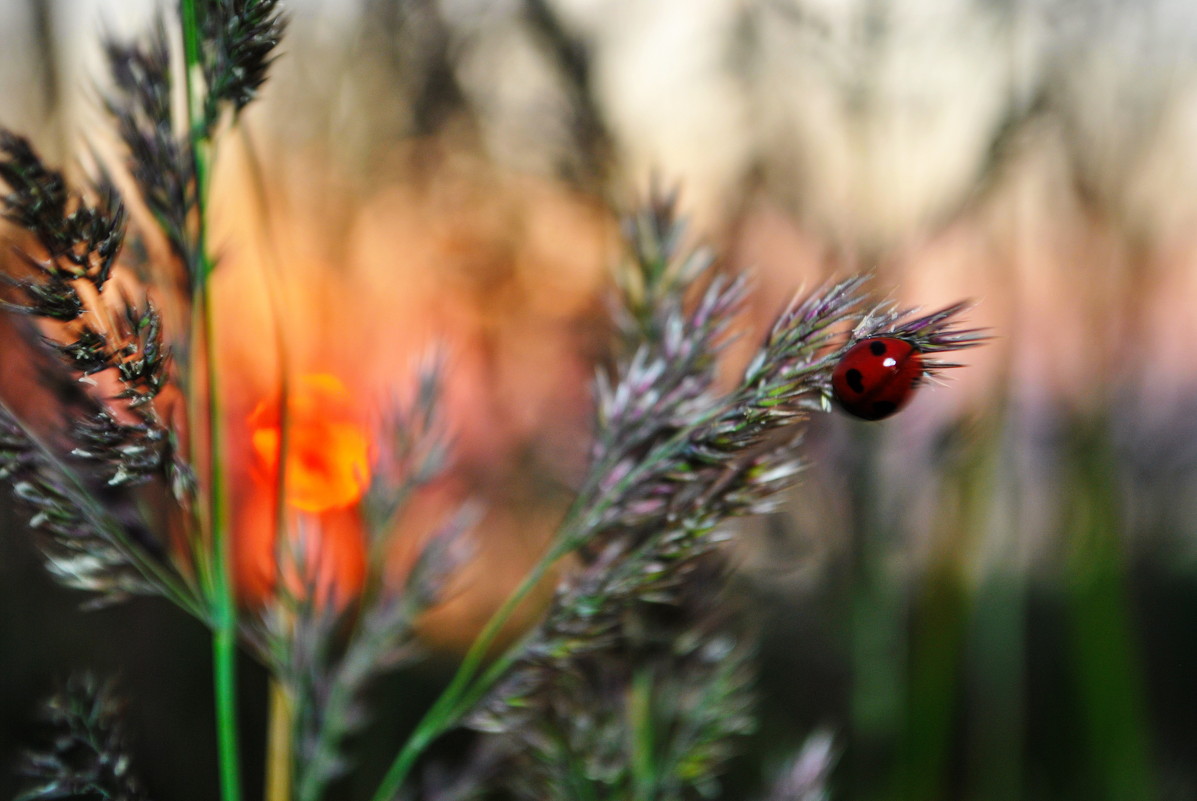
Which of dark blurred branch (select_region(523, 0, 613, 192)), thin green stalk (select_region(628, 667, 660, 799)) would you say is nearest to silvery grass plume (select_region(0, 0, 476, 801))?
thin green stalk (select_region(628, 667, 660, 799))

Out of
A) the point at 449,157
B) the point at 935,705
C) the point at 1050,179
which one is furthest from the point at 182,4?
the point at 449,157

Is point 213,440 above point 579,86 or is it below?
below

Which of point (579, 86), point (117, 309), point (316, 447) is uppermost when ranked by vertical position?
point (579, 86)

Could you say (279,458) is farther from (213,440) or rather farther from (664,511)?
(664,511)

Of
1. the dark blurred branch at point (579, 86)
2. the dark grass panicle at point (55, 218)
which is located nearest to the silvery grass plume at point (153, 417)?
the dark grass panicle at point (55, 218)

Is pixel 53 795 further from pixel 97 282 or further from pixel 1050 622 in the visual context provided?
pixel 1050 622

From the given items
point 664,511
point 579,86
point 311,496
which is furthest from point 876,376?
point 579,86
